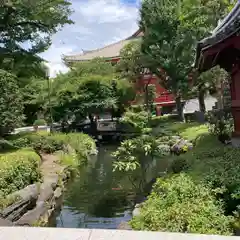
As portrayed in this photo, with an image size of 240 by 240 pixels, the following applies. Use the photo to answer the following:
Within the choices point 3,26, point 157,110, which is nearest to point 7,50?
point 3,26

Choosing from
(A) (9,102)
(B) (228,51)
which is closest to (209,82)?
(A) (9,102)

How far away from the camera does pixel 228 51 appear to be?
9.34 meters

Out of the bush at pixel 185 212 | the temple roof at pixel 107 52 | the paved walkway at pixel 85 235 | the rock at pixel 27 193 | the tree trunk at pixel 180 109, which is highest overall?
the temple roof at pixel 107 52

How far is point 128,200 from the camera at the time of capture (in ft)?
31.0

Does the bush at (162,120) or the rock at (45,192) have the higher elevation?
the bush at (162,120)

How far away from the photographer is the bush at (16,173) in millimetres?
8483

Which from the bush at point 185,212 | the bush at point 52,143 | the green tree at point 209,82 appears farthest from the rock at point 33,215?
the green tree at point 209,82

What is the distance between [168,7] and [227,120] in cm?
1462

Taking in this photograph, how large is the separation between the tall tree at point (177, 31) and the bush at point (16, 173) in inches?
609

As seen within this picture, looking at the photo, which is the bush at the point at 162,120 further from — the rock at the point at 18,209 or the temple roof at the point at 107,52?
the rock at the point at 18,209

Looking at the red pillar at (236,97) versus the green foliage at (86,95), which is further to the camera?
the green foliage at (86,95)

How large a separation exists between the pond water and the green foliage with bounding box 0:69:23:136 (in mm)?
3845

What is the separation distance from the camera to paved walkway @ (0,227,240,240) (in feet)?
10.3

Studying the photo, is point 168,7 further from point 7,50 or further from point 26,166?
point 26,166
